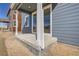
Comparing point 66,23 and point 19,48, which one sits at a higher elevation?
point 66,23

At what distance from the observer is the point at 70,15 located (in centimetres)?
202

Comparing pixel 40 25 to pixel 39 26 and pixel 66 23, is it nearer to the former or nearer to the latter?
pixel 39 26

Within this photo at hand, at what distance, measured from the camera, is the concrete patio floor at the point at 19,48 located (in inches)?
79.4

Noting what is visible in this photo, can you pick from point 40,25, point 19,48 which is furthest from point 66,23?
point 19,48

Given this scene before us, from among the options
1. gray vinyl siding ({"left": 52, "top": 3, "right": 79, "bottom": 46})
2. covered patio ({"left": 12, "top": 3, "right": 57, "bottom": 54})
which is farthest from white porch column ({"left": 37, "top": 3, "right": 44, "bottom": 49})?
gray vinyl siding ({"left": 52, "top": 3, "right": 79, "bottom": 46})

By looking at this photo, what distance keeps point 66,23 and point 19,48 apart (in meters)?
0.77

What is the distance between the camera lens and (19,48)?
2107 millimetres

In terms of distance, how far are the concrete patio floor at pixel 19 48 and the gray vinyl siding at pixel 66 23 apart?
0.29 ft

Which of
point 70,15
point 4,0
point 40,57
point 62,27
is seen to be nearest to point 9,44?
point 40,57

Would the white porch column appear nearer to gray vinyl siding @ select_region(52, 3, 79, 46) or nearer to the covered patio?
the covered patio

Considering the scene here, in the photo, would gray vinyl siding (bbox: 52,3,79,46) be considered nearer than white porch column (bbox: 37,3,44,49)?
Yes

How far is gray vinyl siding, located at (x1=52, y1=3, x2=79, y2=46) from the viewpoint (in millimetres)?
1975

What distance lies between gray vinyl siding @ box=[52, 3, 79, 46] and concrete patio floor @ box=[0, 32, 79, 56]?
0.29ft

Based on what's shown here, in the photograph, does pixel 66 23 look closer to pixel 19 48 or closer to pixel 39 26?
pixel 39 26
